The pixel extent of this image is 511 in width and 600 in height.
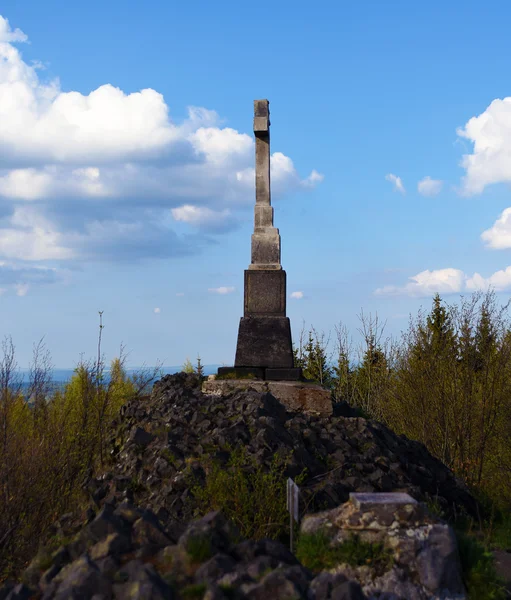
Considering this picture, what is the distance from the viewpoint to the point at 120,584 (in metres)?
3.49

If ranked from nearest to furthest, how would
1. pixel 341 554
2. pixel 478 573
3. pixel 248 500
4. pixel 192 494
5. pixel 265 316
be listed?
1. pixel 341 554
2. pixel 478 573
3. pixel 248 500
4. pixel 192 494
5. pixel 265 316

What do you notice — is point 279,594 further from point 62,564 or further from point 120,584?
point 62,564

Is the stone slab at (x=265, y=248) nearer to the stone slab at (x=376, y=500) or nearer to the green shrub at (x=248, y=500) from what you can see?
the green shrub at (x=248, y=500)

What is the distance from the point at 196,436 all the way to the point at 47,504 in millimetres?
2368

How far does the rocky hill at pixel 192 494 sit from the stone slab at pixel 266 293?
167cm

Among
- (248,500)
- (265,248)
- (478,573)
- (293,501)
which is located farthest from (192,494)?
(265,248)

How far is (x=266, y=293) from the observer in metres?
10.8

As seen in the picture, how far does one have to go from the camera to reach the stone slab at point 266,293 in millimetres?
10797

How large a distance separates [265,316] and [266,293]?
39cm

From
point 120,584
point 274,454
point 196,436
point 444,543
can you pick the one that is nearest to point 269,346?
point 196,436

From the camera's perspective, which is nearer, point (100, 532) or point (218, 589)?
point (218, 589)

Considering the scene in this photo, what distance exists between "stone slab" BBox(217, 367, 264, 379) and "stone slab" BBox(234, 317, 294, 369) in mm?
98

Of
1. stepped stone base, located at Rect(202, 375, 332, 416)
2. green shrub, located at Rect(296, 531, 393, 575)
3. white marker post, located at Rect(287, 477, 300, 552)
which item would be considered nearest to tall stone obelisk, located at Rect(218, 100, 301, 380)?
stepped stone base, located at Rect(202, 375, 332, 416)

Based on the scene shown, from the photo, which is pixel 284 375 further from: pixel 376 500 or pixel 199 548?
pixel 199 548
